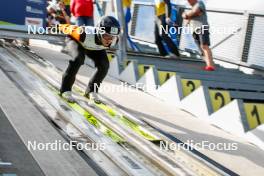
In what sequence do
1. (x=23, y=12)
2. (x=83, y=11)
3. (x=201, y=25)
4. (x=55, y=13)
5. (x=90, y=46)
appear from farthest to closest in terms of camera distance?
1. (x=55, y=13)
2. (x=23, y=12)
3. (x=83, y=11)
4. (x=201, y=25)
5. (x=90, y=46)

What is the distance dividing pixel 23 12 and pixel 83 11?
1.88 meters

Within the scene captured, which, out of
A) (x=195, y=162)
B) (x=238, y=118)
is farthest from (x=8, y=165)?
(x=238, y=118)

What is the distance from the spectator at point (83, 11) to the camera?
1016 cm

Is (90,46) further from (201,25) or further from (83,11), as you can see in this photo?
(201,25)

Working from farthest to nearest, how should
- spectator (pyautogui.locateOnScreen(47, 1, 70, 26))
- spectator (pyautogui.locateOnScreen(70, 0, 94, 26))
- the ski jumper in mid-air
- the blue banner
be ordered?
spectator (pyautogui.locateOnScreen(47, 1, 70, 26)), the blue banner, spectator (pyautogui.locateOnScreen(70, 0, 94, 26)), the ski jumper in mid-air

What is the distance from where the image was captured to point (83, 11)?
10.2 m

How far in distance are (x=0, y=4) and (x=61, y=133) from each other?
649 centimetres

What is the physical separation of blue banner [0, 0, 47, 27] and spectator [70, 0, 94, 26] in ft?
5.03

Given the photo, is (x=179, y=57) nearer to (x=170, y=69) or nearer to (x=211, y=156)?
(x=170, y=69)

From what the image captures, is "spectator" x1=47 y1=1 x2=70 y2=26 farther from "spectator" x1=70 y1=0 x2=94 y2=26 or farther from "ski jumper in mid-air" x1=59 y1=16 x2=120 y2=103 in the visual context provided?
"ski jumper in mid-air" x1=59 y1=16 x2=120 y2=103

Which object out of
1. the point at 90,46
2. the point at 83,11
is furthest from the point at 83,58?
the point at 83,11

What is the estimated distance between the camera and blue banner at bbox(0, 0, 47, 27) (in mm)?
11039

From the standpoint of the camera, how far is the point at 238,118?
6719 mm

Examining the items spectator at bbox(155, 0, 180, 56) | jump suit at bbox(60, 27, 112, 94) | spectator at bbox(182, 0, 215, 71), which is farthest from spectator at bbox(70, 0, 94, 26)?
jump suit at bbox(60, 27, 112, 94)
